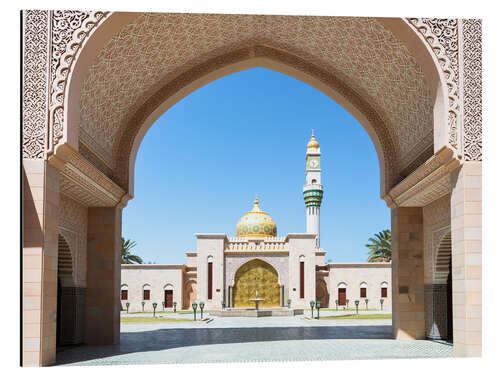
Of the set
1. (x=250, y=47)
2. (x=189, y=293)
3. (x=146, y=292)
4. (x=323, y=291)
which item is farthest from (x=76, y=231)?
(x=323, y=291)

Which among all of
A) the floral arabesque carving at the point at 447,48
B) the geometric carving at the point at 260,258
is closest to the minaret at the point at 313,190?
the geometric carving at the point at 260,258

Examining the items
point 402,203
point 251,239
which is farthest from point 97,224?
point 251,239

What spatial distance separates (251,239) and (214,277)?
314 centimetres

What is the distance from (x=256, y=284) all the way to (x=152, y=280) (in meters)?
5.26

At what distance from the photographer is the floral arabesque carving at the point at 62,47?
689cm

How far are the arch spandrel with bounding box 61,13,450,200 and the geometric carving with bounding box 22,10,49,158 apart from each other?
1.47 metres

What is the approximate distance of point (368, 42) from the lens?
9117 millimetres

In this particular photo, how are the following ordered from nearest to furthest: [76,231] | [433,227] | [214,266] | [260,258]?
[76,231] → [433,227] → [214,266] → [260,258]

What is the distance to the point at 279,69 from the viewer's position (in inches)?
431

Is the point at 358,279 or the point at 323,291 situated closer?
the point at 323,291

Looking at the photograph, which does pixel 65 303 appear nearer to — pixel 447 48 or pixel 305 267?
pixel 447 48

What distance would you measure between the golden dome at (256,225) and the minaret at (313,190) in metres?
3.68

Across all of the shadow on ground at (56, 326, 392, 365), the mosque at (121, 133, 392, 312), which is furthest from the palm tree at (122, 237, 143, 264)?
the shadow on ground at (56, 326, 392, 365)

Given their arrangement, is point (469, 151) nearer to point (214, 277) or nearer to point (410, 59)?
point (410, 59)
